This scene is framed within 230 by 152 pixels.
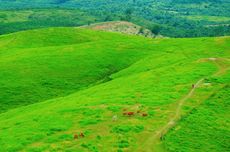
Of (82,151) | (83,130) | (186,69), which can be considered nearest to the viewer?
(82,151)

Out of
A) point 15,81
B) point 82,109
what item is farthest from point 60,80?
point 82,109

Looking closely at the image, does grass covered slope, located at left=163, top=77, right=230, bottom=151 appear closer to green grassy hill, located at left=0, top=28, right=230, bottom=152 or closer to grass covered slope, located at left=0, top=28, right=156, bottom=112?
green grassy hill, located at left=0, top=28, right=230, bottom=152

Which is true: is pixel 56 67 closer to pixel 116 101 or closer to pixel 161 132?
pixel 116 101

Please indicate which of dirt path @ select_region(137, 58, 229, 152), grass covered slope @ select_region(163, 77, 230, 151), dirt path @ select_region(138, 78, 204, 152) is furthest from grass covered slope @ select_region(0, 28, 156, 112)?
grass covered slope @ select_region(163, 77, 230, 151)

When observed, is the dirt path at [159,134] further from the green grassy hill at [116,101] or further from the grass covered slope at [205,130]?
the grass covered slope at [205,130]

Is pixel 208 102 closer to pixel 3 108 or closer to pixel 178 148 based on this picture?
pixel 178 148

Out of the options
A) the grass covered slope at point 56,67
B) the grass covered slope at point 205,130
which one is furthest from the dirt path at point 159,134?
the grass covered slope at point 56,67
